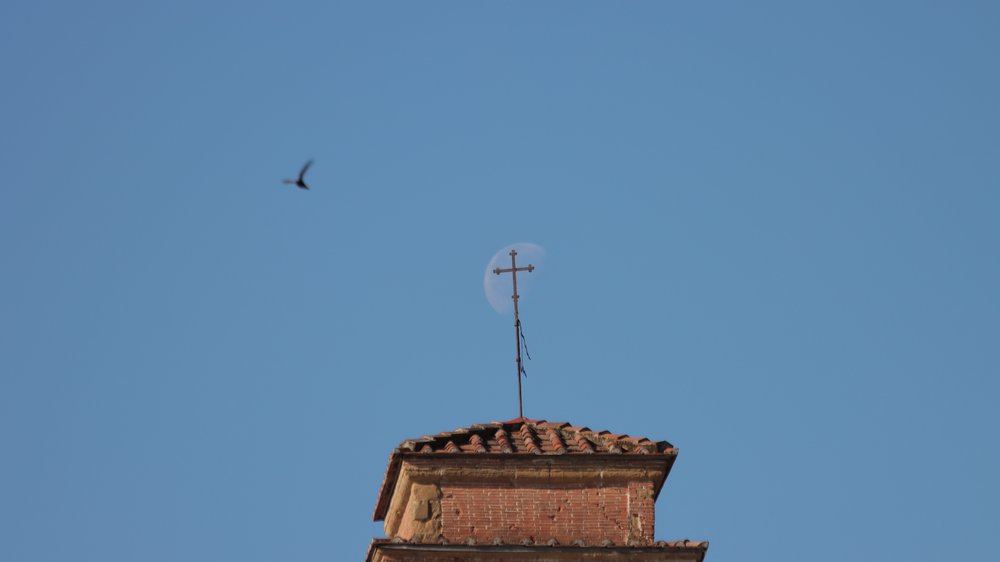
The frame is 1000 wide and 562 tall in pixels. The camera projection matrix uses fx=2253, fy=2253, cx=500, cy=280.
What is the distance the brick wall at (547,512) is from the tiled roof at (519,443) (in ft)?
1.02

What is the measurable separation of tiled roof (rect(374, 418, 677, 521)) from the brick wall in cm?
31

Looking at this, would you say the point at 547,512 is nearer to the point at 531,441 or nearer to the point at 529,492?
the point at 529,492

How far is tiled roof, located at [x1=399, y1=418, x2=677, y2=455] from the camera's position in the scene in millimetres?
19906

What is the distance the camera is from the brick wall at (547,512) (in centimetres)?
1955

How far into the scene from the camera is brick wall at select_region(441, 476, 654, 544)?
19.5m

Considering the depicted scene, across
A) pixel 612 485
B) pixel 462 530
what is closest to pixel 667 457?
pixel 612 485

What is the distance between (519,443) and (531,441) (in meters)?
0.13

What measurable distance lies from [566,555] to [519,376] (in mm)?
2680

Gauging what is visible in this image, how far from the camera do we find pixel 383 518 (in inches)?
816

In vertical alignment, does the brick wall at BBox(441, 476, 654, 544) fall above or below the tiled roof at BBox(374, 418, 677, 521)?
below

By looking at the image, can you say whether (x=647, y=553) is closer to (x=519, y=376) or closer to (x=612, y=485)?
(x=612, y=485)

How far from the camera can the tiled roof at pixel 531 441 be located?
19.9 metres

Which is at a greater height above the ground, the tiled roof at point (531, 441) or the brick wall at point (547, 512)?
the tiled roof at point (531, 441)

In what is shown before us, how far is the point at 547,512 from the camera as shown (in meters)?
19.7
